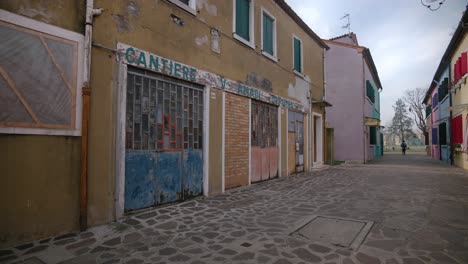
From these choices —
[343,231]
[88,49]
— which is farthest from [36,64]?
[343,231]

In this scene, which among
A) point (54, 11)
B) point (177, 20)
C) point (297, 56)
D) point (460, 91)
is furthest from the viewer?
point (460, 91)

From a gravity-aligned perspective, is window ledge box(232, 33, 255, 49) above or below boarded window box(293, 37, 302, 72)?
below

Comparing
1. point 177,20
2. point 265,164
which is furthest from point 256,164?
point 177,20

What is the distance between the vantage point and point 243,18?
825 cm

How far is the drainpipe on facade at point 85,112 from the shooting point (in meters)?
4.09

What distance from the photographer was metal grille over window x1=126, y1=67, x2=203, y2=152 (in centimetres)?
506

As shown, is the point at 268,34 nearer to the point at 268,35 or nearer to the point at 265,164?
the point at 268,35

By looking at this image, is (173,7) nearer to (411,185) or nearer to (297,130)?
(297,130)

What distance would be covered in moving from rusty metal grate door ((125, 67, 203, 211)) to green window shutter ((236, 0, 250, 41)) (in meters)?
2.71

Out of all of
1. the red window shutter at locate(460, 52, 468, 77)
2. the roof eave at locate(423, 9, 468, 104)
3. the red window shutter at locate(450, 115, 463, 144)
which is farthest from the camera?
the red window shutter at locate(450, 115, 463, 144)

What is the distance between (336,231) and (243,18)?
658 cm

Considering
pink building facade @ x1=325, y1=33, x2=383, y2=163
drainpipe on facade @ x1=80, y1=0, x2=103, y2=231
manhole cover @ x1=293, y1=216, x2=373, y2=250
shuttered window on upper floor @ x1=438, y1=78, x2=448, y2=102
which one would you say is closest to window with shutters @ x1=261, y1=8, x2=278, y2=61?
Result: drainpipe on facade @ x1=80, y1=0, x2=103, y2=231

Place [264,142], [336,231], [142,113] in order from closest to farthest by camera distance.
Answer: [336,231], [142,113], [264,142]

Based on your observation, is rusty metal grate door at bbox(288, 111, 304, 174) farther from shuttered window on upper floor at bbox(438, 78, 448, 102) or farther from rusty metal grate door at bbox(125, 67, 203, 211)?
shuttered window on upper floor at bbox(438, 78, 448, 102)
